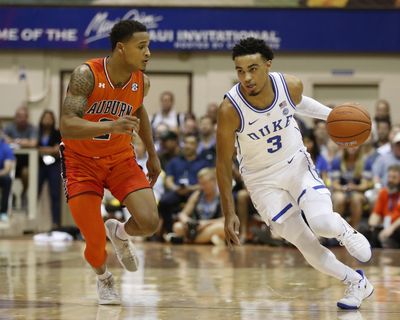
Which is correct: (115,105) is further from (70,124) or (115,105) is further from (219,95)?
(219,95)

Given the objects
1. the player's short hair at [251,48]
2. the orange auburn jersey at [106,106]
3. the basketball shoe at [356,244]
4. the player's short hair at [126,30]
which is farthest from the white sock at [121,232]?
the basketball shoe at [356,244]

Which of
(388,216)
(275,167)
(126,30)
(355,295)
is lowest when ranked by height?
(355,295)

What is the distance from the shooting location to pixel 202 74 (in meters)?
15.2

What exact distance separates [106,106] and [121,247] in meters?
1.18

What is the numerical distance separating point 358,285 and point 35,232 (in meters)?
8.60

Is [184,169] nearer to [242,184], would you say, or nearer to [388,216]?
[242,184]

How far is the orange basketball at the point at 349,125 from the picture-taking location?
6.09 meters

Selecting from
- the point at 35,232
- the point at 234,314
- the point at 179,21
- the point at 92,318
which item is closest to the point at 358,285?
the point at 234,314

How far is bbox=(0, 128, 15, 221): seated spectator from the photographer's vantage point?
1275cm

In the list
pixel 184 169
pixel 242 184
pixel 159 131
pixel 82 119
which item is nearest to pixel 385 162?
pixel 242 184

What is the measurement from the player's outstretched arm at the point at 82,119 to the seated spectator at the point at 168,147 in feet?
22.1

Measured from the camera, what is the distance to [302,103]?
6.35m

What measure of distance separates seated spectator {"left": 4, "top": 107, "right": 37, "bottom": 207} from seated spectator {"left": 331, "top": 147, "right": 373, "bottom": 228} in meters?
4.68

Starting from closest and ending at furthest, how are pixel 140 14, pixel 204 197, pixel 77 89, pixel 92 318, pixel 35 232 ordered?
pixel 92 318 < pixel 77 89 < pixel 204 197 < pixel 35 232 < pixel 140 14
